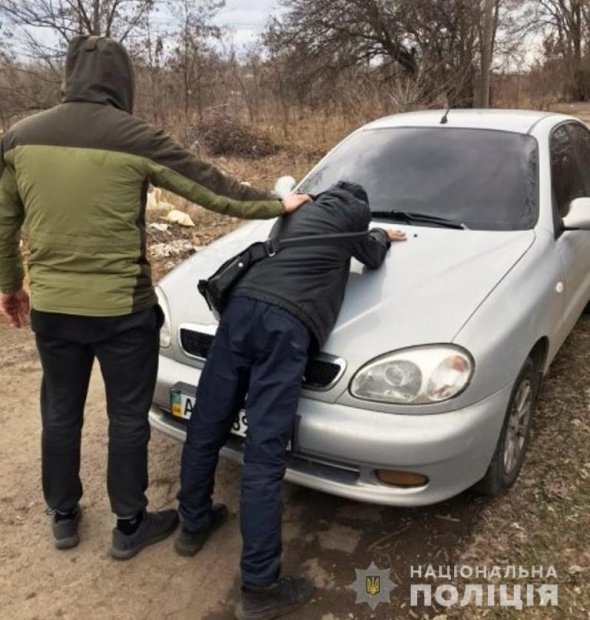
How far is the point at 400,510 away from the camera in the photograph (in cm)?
282

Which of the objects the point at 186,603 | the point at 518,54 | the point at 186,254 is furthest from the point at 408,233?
the point at 518,54

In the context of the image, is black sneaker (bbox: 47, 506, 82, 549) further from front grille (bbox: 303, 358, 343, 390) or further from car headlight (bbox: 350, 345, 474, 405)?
car headlight (bbox: 350, 345, 474, 405)

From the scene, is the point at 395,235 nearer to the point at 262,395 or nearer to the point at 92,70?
the point at 262,395

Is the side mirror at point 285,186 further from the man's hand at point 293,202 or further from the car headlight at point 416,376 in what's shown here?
the car headlight at point 416,376

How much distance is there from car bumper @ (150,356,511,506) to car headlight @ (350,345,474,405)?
0.07 meters

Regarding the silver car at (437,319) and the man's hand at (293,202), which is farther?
the man's hand at (293,202)

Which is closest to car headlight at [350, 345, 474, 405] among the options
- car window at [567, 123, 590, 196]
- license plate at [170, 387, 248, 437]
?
license plate at [170, 387, 248, 437]

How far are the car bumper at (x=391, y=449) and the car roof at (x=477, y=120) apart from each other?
1837 mm

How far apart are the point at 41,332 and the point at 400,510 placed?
165 cm

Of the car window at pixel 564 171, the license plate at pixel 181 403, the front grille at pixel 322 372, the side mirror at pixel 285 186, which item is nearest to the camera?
the front grille at pixel 322 372

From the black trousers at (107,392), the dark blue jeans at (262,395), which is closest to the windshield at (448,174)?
the dark blue jeans at (262,395)

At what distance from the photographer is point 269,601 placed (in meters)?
2.24

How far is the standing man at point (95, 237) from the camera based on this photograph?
2146 mm

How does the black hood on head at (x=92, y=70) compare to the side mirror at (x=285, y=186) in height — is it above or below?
above
